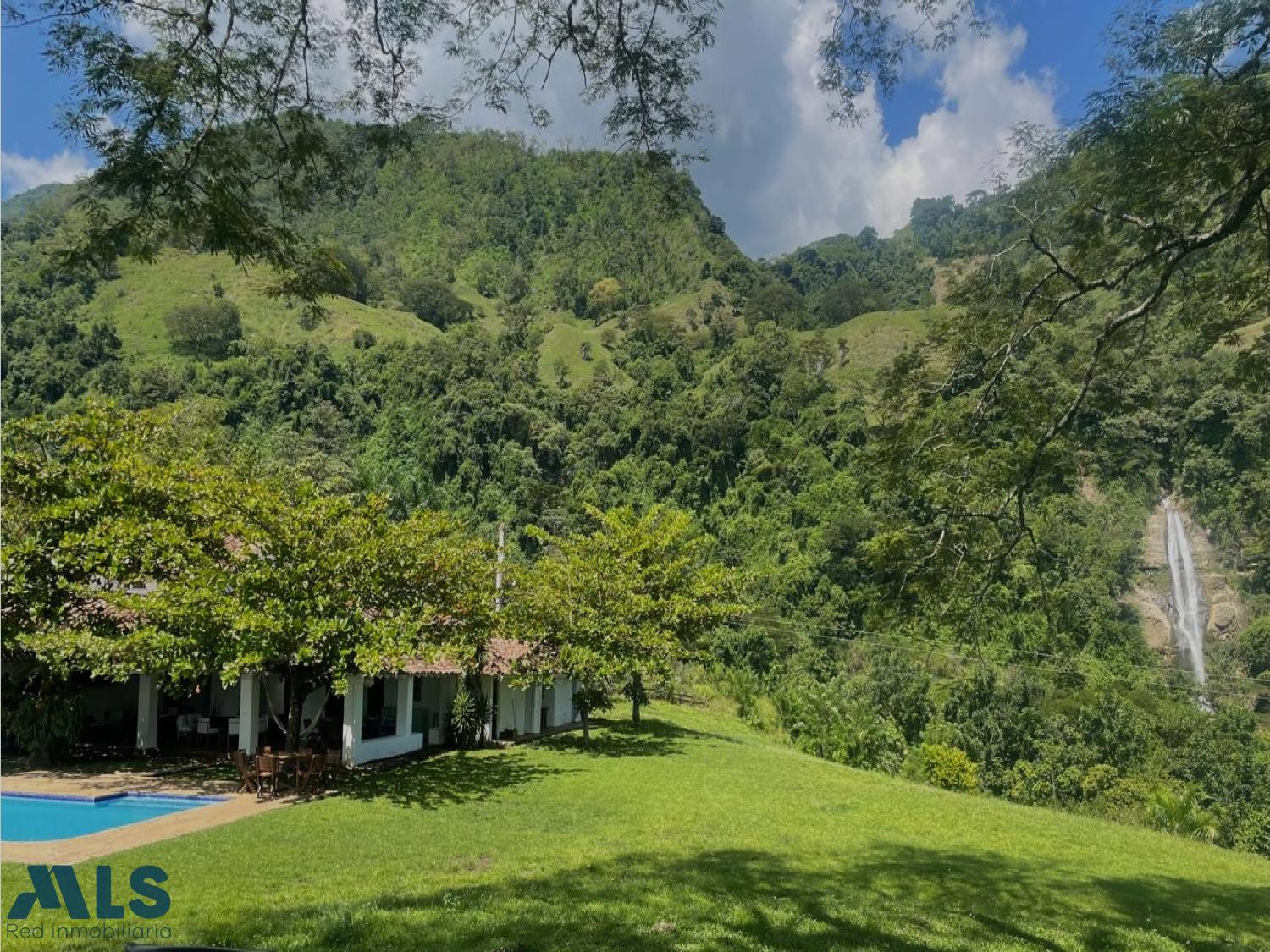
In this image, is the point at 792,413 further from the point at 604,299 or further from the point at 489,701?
the point at 489,701

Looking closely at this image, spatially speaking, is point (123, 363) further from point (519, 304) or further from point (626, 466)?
point (519, 304)

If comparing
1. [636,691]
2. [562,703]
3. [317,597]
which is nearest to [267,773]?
[317,597]

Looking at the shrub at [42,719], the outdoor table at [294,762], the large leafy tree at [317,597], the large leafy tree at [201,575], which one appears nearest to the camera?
the large leafy tree at [317,597]

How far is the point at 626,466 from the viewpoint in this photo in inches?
2393

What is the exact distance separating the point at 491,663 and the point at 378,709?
8.38ft

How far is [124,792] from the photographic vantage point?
10836mm

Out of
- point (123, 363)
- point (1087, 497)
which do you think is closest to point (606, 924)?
point (1087, 497)

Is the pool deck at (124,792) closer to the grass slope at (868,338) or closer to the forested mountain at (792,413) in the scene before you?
the forested mountain at (792,413)

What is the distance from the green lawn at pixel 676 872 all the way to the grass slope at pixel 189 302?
56.4 metres

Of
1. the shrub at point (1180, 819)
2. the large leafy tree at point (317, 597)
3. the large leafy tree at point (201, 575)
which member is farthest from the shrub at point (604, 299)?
the large leafy tree at point (317, 597)

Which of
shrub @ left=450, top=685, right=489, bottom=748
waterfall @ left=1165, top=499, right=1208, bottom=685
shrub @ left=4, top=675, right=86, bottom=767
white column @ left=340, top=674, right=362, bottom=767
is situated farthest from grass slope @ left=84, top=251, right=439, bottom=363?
waterfall @ left=1165, top=499, right=1208, bottom=685

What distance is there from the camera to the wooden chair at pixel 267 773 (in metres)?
10.9

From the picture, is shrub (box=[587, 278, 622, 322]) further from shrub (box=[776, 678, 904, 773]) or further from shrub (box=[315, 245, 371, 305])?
shrub (box=[315, 245, 371, 305])

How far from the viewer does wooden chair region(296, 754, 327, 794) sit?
11.4 metres
